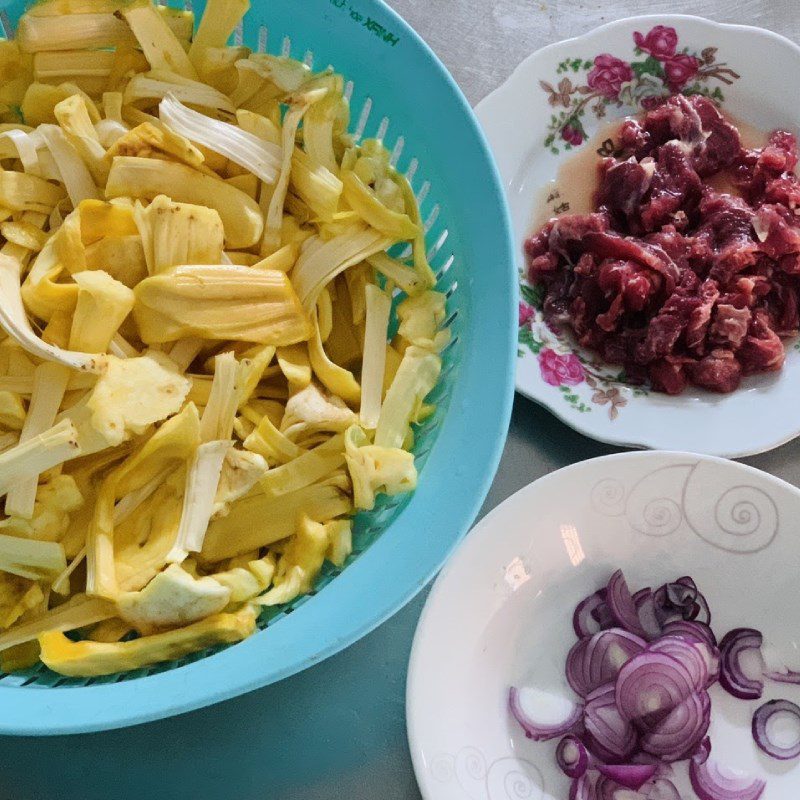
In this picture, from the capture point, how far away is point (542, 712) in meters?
1.09

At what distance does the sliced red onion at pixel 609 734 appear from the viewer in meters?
1.05

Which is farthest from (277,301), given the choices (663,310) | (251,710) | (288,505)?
(663,310)

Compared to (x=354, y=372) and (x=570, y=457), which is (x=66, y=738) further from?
(x=570, y=457)

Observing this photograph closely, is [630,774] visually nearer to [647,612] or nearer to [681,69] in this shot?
[647,612]

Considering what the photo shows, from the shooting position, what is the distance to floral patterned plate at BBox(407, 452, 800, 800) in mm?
1043

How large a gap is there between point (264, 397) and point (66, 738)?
0.51 meters

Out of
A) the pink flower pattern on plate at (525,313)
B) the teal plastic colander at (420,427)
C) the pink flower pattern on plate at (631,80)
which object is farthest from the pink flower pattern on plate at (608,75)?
the teal plastic colander at (420,427)

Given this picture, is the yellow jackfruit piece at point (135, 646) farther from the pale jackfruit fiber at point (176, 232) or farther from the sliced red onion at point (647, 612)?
the sliced red onion at point (647, 612)

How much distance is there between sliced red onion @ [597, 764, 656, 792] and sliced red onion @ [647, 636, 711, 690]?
0.12m

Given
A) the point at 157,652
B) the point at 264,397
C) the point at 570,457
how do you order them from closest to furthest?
1. the point at 157,652
2. the point at 264,397
3. the point at 570,457

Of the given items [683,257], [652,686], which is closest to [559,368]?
[683,257]

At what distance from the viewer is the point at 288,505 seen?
37.8 inches

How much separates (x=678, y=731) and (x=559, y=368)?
532mm

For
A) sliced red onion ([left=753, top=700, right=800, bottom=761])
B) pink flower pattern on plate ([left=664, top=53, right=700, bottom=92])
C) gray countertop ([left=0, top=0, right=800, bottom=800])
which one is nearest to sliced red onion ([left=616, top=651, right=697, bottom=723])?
sliced red onion ([left=753, top=700, right=800, bottom=761])
